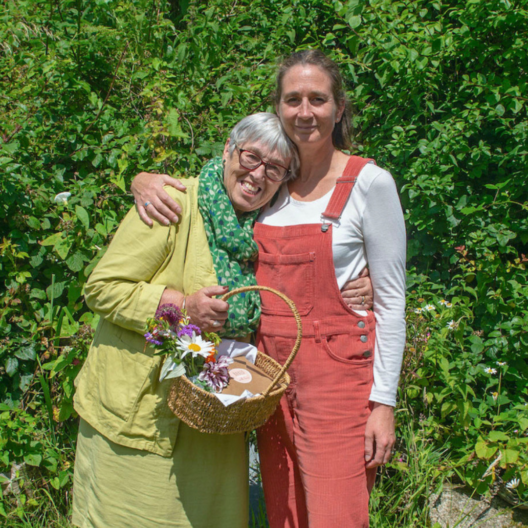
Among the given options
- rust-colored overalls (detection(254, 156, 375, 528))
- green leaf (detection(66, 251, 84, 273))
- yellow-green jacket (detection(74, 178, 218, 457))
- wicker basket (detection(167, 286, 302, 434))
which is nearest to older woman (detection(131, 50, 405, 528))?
rust-colored overalls (detection(254, 156, 375, 528))

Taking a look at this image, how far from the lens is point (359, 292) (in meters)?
1.98

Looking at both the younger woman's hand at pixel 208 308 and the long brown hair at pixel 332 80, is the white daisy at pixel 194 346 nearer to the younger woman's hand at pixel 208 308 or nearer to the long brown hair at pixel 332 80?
the younger woman's hand at pixel 208 308

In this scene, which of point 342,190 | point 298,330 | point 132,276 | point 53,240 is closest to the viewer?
point 298,330

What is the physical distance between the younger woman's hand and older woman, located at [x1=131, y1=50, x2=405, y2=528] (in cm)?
27

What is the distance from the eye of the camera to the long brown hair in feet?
6.82

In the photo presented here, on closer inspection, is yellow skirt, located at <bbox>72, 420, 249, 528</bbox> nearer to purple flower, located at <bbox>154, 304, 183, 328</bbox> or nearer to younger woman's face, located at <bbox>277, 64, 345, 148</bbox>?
purple flower, located at <bbox>154, 304, 183, 328</bbox>

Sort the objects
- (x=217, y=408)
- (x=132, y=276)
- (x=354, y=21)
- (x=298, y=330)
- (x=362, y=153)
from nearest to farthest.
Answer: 1. (x=217, y=408)
2. (x=298, y=330)
3. (x=132, y=276)
4. (x=354, y=21)
5. (x=362, y=153)

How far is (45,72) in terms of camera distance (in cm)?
308

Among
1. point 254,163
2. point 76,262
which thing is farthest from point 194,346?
point 76,262

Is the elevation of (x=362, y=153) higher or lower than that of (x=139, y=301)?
higher

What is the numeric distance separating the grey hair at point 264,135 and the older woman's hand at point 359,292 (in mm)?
550

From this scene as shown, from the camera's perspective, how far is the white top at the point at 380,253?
6.23ft

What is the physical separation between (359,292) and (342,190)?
39 centimetres

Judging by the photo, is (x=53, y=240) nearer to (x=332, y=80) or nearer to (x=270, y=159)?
(x=270, y=159)
